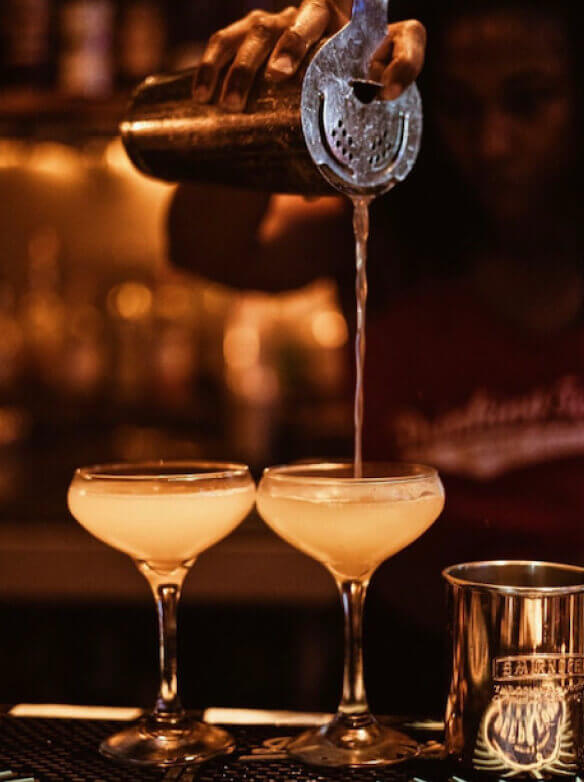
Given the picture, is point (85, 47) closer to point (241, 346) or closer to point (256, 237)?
point (256, 237)

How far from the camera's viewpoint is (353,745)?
3.39 feet

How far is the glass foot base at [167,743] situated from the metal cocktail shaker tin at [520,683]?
0.24 meters

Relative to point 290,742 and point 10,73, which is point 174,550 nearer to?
point 290,742

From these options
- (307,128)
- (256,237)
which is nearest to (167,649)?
(307,128)

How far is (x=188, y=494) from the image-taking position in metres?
1.09

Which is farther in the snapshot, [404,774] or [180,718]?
[180,718]

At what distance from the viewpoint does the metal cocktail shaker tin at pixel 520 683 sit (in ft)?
2.98

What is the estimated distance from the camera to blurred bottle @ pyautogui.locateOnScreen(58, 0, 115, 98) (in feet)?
→ 8.52

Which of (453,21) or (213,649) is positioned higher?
(453,21)

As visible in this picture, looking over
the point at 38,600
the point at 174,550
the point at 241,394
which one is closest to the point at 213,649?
the point at 38,600

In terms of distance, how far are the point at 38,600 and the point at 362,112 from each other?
1641 millimetres

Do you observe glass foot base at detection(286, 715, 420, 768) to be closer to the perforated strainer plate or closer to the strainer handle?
the perforated strainer plate

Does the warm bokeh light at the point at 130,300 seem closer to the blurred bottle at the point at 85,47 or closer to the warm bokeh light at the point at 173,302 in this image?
the warm bokeh light at the point at 173,302

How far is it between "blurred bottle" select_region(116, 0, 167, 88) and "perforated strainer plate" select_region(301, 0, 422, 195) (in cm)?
157
